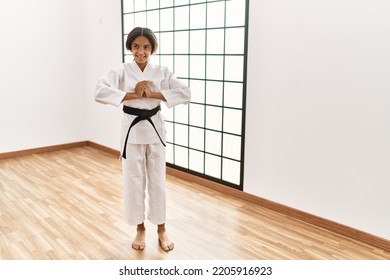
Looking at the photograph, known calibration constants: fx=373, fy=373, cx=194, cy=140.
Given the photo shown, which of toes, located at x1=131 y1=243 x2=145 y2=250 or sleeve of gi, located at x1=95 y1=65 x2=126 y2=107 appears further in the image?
toes, located at x1=131 y1=243 x2=145 y2=250

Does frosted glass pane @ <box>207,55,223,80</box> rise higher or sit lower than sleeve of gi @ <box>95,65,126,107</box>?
higher

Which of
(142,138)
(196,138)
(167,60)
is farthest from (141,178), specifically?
(167,60)

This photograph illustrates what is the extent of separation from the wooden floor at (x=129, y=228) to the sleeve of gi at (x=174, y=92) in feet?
3.12

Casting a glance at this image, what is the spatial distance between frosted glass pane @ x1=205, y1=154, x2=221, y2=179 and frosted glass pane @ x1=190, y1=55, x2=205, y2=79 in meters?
0.80

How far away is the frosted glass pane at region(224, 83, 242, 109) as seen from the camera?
3266 millimetres

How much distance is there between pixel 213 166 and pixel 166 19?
64.8 inches

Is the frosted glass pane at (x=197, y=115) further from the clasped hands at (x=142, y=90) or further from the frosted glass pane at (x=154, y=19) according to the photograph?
the clasped hands at (x=142, y=90)

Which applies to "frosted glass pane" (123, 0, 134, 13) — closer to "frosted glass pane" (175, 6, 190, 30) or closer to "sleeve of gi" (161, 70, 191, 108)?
"frosted glass pane" (175, 6, 190, 30)

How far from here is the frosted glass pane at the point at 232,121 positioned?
10.8 ft

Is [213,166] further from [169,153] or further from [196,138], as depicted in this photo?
[169,153]

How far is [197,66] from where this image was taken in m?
3.68

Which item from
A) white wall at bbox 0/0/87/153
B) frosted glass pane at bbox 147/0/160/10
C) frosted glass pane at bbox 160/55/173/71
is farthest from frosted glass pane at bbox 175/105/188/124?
white wall at bbox 0/0/87/153
